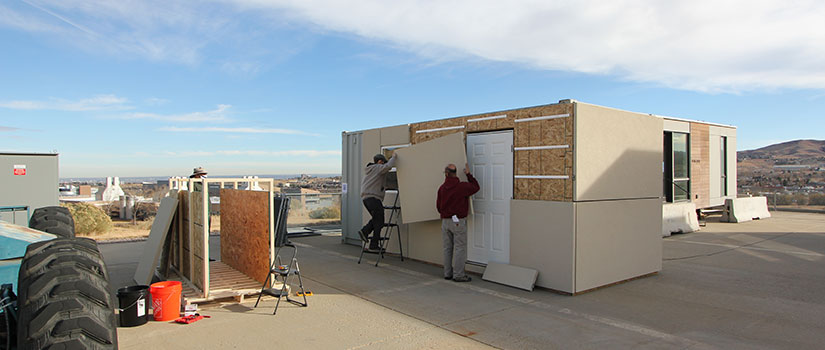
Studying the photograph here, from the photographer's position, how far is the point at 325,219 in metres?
18.1

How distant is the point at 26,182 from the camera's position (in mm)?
9328

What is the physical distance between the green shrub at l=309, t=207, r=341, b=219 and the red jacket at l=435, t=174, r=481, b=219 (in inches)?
458

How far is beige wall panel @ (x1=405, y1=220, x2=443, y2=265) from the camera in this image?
845 centimetres

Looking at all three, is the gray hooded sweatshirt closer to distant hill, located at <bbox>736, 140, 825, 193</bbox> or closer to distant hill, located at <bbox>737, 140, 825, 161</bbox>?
distant hill, located at <bbox>736, 140, 825, 193</bbox>

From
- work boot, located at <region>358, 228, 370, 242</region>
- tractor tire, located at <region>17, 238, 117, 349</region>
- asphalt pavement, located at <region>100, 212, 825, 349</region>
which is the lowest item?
asphalt pavement, located at <region>100, 212, 825, 349</region>

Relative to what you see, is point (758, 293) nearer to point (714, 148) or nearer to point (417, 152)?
point (417, 152)

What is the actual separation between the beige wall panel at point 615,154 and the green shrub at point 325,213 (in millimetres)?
13093

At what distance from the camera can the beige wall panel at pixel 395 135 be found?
9.34 m

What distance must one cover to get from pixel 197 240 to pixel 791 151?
88.9m

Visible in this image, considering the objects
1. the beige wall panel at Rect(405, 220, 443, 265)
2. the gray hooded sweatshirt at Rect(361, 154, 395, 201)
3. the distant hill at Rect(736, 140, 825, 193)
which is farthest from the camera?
the distant hill at Rect(736, 140, 825, 193)

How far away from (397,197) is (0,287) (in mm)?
6920

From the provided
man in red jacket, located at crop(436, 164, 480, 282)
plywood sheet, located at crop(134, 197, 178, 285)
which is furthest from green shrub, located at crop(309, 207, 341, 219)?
man in red jacket, located at crop(436, 164, 480, 282)

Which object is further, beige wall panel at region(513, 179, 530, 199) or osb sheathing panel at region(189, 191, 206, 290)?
beige wall panel at region(513, 179, 530, 199)

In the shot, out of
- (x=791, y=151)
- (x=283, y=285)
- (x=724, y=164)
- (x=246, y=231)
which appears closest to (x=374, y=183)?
(x=246, y=231)
